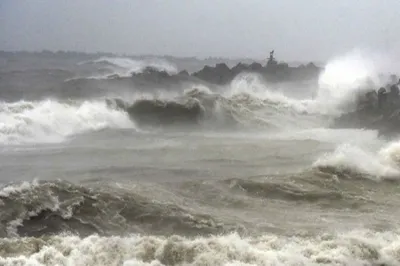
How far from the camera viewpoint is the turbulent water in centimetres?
830

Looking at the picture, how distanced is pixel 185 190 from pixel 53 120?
11522 millimetres

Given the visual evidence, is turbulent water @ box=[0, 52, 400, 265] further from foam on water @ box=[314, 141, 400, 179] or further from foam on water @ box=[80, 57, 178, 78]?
foam on water @ box=[80, 57, 178, 78]

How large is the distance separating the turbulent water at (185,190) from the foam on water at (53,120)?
0.06 meters

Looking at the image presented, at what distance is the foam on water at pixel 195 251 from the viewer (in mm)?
7832

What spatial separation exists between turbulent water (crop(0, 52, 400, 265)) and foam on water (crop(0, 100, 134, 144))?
0.21ft

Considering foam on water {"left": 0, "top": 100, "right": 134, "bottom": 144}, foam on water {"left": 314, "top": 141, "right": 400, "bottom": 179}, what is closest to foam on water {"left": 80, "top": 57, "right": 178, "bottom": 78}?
foam on water {"left": 0, "top": 100, "right": 134, "bottom": 144}

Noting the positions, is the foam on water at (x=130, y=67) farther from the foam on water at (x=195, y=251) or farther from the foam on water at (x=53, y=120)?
the foam on water at (x=195, y=251)

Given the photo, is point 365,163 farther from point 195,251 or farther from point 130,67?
point 130,67

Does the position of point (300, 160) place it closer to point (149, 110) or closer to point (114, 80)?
point (149, 110)

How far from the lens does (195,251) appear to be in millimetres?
8266

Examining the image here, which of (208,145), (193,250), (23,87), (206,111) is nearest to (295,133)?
(206,111)

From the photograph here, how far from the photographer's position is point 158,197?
1159 cm

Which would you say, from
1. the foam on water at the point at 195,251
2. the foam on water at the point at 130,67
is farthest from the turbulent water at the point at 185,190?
the foam on water at the point at 130,67

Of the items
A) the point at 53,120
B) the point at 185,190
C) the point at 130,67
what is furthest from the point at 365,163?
the point at 130,67
